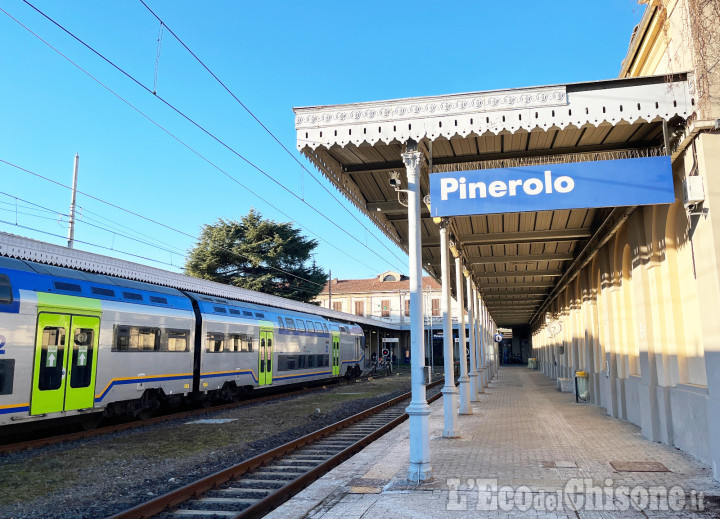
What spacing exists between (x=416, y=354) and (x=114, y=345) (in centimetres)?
832

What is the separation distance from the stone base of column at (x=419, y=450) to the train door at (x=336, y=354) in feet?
72.6

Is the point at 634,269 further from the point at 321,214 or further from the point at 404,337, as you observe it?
the point at 404,337

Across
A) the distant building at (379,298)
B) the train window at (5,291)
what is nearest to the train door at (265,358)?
the train window at (5,291)

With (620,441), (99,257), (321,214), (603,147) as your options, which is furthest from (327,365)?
(603,147)

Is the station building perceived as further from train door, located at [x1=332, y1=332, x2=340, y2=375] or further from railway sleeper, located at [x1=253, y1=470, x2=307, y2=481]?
train door, located at [x1=332, y1=332, x2=340, y2=375]

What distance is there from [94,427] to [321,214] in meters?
8.26

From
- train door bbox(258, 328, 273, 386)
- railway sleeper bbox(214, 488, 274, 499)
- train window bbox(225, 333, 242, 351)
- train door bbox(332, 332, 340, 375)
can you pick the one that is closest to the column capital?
railway sleeper bbox(214, 488, 274, 499)

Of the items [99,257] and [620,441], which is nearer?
[620,441]

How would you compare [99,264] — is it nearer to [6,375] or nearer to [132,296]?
[132,296]

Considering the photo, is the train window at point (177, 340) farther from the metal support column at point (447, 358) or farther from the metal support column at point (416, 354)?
the metal support column at point (416, 354)

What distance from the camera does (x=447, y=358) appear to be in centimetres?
1081

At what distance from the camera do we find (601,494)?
553 centimetres

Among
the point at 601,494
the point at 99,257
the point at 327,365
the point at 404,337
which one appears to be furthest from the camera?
the point at 404,337

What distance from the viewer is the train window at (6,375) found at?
30.7ft
